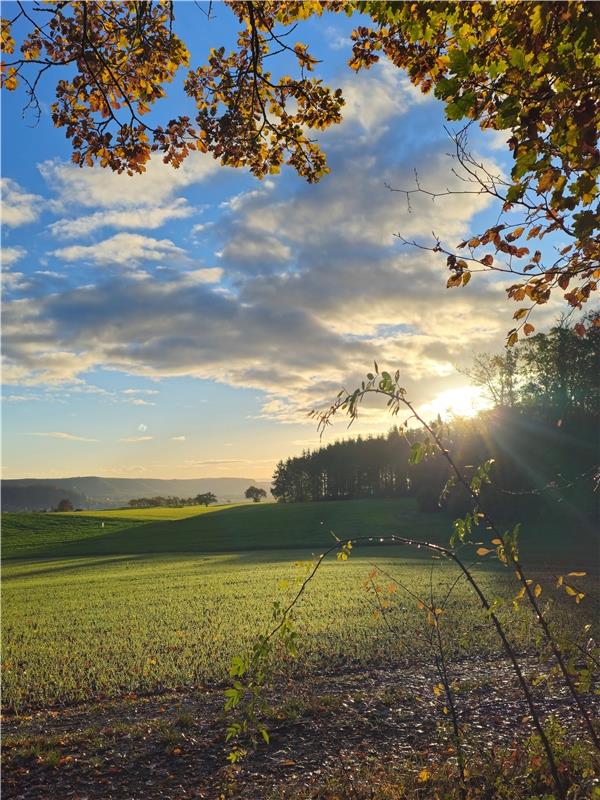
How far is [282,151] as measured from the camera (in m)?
5.64

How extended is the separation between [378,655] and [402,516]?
4258cm

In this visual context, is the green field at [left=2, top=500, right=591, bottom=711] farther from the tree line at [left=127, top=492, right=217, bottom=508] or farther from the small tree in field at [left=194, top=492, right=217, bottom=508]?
the tree line at [left=127, top=492, right=217, bottom=508]

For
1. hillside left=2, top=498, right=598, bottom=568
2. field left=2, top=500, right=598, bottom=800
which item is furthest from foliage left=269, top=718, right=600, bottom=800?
hillside left=2, top=498, right=598, bottom=568

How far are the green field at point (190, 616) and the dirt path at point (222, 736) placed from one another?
37.7 inches

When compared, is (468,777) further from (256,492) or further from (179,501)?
(256,492)

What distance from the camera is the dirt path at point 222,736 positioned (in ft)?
19.2

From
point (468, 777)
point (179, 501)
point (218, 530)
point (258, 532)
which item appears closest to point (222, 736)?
point (468, 777)

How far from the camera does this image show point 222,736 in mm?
7055

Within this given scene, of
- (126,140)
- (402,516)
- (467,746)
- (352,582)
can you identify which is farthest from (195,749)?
(402,516)

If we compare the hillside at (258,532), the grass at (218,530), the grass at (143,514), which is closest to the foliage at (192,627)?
the hillside at (258,532)

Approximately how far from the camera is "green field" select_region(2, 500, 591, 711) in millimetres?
10539

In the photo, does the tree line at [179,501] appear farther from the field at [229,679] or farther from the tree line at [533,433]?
the field at [229,679]

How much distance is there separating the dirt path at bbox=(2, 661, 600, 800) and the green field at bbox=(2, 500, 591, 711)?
958 mm

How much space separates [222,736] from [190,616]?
376 inches
